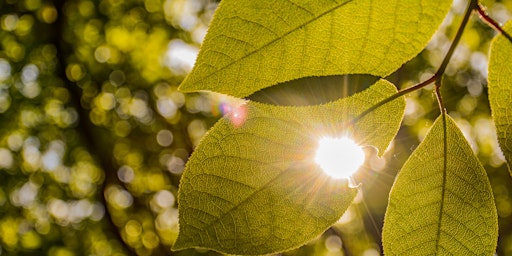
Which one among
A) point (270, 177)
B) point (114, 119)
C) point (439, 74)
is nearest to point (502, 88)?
point (439, 74)

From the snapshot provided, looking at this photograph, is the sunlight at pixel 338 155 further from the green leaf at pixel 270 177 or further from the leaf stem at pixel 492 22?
the leaf stem at pixel 492 22

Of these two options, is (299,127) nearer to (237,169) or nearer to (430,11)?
(237,169)

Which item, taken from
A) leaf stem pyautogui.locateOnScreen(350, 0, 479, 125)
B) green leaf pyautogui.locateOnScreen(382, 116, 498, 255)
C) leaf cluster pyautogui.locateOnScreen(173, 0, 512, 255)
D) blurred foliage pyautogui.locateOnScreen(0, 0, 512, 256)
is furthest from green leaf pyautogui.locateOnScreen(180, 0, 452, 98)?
blurred foliage pyautogui.locateOnScreen(0, 0, 512, 256)

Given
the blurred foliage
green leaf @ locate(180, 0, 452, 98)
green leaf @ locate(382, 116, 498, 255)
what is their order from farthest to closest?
the blurred foliage
green leaf @ locate(382, 116, 498, 255)
green leaf @ locate(180, 0, 452, 98)

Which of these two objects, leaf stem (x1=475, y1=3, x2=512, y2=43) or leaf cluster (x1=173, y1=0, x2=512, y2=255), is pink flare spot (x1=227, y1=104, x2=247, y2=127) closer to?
leaf cluster (x1=173, y1=0, x2=512, y2=255)

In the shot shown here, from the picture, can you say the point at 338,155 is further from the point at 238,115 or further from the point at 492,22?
the point at 492,22
